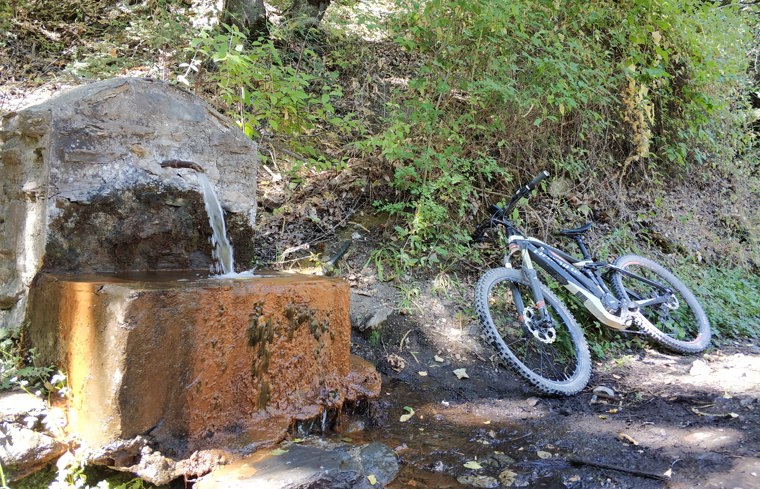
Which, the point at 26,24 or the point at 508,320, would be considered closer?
the point at 508,320

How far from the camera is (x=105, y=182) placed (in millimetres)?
2900

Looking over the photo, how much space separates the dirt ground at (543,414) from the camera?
243cm

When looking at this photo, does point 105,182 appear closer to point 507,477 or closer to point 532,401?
point 507,477

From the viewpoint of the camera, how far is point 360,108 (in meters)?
6.22

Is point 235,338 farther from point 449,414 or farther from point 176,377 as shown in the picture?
point 449,414

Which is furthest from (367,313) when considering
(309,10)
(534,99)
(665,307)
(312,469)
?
(309,10)

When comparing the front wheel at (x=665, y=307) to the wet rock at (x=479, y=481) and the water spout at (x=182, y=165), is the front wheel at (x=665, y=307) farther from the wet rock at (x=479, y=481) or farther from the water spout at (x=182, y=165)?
the water spout at (x=182, y=165)

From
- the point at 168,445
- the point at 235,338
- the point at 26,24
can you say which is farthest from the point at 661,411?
the point at 26,24

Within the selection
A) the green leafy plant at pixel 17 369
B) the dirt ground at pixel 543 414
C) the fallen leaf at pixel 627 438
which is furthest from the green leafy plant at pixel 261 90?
the fallen leaf at pixel 627 438

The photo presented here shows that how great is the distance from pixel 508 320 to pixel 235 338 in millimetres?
2571

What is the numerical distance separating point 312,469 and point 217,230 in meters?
1.83

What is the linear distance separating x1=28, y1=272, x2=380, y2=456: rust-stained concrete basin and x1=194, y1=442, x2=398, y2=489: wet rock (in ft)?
0.74

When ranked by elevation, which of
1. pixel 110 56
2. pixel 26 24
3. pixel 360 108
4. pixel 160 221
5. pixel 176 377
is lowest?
pixel 176 377

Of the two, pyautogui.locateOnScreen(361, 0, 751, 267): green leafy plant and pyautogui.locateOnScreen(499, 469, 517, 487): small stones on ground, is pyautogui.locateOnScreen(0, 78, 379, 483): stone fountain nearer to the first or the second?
pyautogui.locateOnScreen(499, 469, 517, 487): small stones on ground
